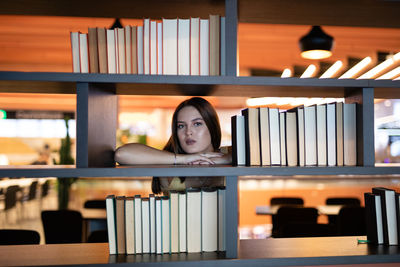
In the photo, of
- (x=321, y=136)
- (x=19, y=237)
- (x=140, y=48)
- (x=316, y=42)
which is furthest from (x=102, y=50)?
(x=316, y=42)

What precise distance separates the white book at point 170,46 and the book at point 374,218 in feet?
3.67

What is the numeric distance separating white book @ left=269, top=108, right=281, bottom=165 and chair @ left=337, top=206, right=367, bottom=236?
9.57 ft

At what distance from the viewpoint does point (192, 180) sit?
1977mm

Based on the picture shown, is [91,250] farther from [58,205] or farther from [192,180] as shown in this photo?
[58,205]

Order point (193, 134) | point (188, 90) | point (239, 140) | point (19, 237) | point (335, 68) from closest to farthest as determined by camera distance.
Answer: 1. point (239, 140)
2. point (188, 90)
3. point (193, 134)
4. point (19, 237)
5. point (335, 68)

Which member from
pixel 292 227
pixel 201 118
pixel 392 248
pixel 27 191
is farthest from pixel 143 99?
pixel 392 248

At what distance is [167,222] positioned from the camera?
1479 mm

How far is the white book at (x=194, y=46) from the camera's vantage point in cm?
149

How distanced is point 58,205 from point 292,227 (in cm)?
422

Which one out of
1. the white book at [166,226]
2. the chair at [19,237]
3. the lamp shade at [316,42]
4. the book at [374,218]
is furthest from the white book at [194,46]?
the lamp shade at [316,42]

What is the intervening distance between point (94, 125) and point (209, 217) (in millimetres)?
647

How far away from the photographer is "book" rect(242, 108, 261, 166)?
152cm

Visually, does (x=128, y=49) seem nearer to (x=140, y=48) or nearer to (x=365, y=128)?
(x=140, y=48)

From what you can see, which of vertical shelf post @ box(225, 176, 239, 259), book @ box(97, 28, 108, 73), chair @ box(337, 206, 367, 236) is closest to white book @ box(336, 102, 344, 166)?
vertical shelf post @ box(225, 176, 239, 259)
